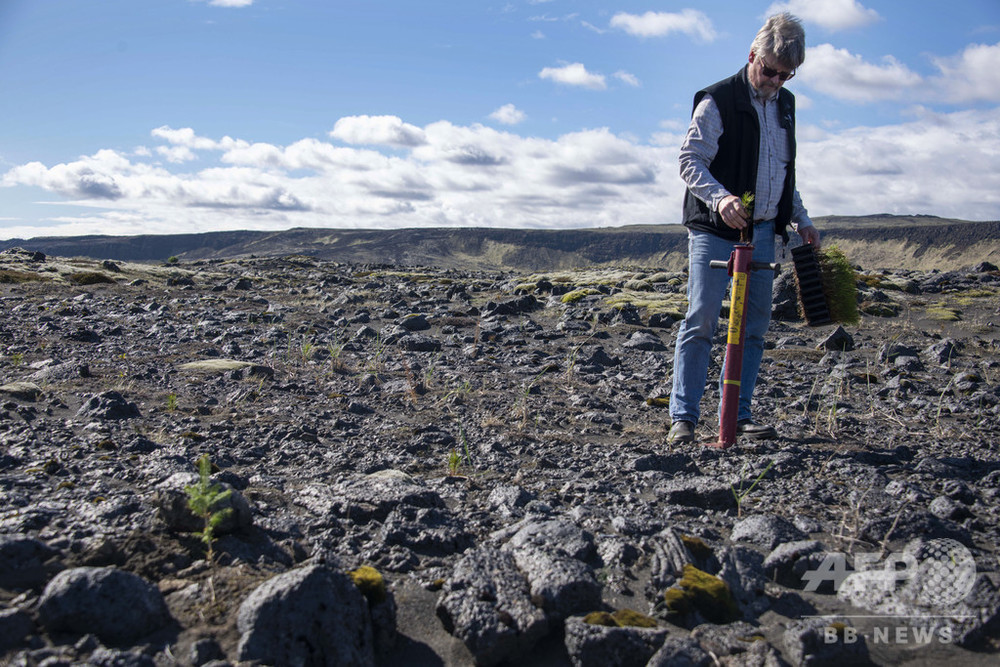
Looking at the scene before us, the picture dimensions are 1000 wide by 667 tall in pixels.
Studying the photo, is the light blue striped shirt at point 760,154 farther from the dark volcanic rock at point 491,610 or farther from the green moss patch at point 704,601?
the dark volcanic rock at point 491,610

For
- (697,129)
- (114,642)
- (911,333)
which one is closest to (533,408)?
(697,129)

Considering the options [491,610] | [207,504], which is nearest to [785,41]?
[491,610]

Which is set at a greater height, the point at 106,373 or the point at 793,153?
the point at 793,153

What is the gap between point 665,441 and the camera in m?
4.61

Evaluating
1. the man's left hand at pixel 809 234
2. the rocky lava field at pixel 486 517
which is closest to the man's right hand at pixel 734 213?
the man's left hand at pixel 809 234

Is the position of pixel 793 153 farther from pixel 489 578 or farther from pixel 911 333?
pixel 911 333

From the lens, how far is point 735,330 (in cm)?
405

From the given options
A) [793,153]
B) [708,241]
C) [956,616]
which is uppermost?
[793,153]

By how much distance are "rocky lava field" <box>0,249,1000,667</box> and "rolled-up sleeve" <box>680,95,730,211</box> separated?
1.78 meters

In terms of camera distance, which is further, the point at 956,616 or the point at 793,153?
the point at 793,153

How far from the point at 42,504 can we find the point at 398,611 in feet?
5.70

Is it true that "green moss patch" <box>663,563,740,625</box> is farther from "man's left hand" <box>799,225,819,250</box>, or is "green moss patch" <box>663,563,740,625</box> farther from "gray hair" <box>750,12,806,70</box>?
"gray hair" <box>750,12,806,70</box>

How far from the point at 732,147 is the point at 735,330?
48.6 inches

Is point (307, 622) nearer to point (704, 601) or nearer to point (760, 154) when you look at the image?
point (704, 601)
